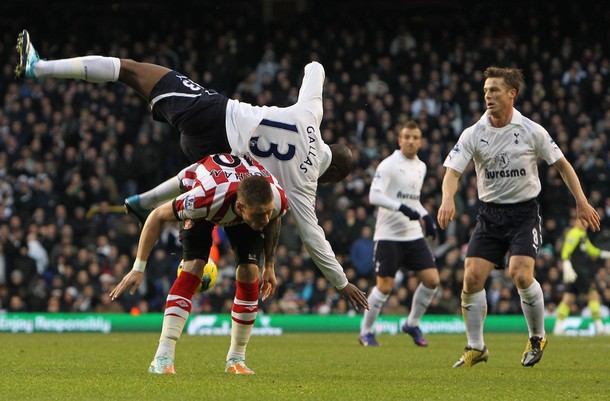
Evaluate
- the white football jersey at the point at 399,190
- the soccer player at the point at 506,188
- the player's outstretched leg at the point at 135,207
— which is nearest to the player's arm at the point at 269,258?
the player's outstretched leg at the point at 135,207

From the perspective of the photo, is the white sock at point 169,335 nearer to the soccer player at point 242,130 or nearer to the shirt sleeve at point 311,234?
the soccer player at point 242,130

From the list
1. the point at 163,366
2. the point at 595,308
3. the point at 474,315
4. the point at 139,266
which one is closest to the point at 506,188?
the point at 474,315

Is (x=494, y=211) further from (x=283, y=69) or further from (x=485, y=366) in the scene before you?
(x=283, y=69)

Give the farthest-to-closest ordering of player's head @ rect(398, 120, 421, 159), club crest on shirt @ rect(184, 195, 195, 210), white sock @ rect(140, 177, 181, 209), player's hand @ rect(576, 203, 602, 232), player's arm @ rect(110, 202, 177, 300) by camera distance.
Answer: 1. player's head @ rect(398, 120, 421, 159)
2. player's hand @ rect(576, 203, 602, 232)
3. white sock @ rect(140, 177, 181, 209)
4. player's arm @ rect(110, 202, 177, 300)
5. club crest on shirt @ rect(184, 195, 195, 210)

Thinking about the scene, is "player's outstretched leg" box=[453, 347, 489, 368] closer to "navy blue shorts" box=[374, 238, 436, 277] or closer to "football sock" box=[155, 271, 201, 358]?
"football sock" box=[155, 271, 201, 358]

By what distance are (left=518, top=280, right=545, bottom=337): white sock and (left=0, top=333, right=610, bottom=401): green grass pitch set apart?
1.27ft

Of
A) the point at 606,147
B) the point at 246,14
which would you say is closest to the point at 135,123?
the point at 246,14

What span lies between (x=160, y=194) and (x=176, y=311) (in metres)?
1.01

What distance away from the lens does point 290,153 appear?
360 inches

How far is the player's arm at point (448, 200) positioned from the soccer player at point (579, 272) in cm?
834

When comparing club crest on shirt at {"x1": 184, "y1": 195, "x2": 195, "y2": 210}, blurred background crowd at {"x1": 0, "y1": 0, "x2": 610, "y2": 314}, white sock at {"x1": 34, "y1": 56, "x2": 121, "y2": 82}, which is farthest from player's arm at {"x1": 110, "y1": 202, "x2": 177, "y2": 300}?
blurred background crowd at {"x1": 0, "y1": 0, "x2": 610, "y2": 314}

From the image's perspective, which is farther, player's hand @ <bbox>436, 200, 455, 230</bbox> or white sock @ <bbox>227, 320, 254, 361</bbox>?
player's hand @ <bbox>436, 200, 455, 230</bbox>

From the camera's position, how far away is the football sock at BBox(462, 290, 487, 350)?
1096 cm

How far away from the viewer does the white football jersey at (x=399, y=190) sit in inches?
599
